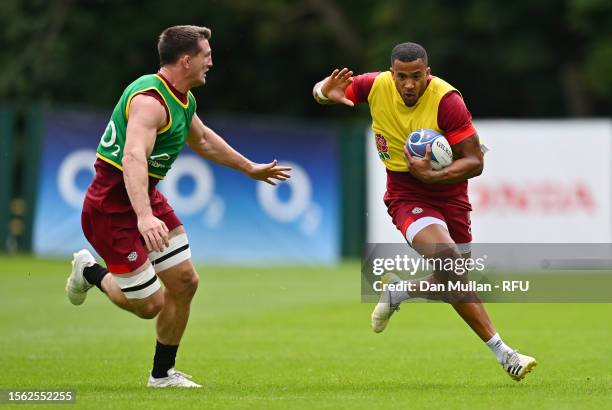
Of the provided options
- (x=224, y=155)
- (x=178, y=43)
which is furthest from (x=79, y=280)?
(x=178, y=43)

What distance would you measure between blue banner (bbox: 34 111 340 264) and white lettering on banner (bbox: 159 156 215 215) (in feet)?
0.06

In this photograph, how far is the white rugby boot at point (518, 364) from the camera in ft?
28.6

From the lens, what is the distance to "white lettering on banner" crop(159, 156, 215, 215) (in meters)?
22.8

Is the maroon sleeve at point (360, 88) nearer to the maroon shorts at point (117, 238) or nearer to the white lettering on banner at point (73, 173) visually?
the maroon shorts at point (117, 238)

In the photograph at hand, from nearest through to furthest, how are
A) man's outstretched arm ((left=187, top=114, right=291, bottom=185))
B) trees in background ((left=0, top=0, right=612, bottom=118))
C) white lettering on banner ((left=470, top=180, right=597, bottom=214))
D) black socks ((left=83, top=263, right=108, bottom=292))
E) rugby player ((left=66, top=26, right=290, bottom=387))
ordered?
rugby player ((left=66, top=26, right=290, bottom=387))
black socks ((left=83, top=263, right=108, bottom=292))
man's outstretched arm ((left=187, top=114, right=291, bottom=185))
white lettering on banner ((left=470, top=180, right=597, bottom=214))
trees in background ((left=0, top=0, right=612, bottom=118))

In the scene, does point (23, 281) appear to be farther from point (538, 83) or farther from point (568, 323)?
point (538, 83)

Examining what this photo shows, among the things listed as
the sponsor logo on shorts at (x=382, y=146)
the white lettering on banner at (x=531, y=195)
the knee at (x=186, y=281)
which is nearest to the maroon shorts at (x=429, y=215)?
the sponsor logo on shorts at (x=382, y=146)

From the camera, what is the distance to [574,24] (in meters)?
31.6

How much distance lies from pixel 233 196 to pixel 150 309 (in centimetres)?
1496

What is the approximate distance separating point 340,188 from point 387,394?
16.9 metres

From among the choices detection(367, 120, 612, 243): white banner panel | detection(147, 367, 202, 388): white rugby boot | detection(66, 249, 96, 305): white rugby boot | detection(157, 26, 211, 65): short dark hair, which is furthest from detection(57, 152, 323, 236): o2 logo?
detection(157, 26, 211, 65): short dark hair

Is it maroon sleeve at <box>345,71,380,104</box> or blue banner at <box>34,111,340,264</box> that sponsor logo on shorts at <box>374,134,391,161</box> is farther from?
blue banner at <box>34,111,340,264</box>

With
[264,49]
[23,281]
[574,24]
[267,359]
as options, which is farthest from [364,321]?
[264,49]

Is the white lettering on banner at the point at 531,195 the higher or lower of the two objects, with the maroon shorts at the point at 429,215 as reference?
higher
